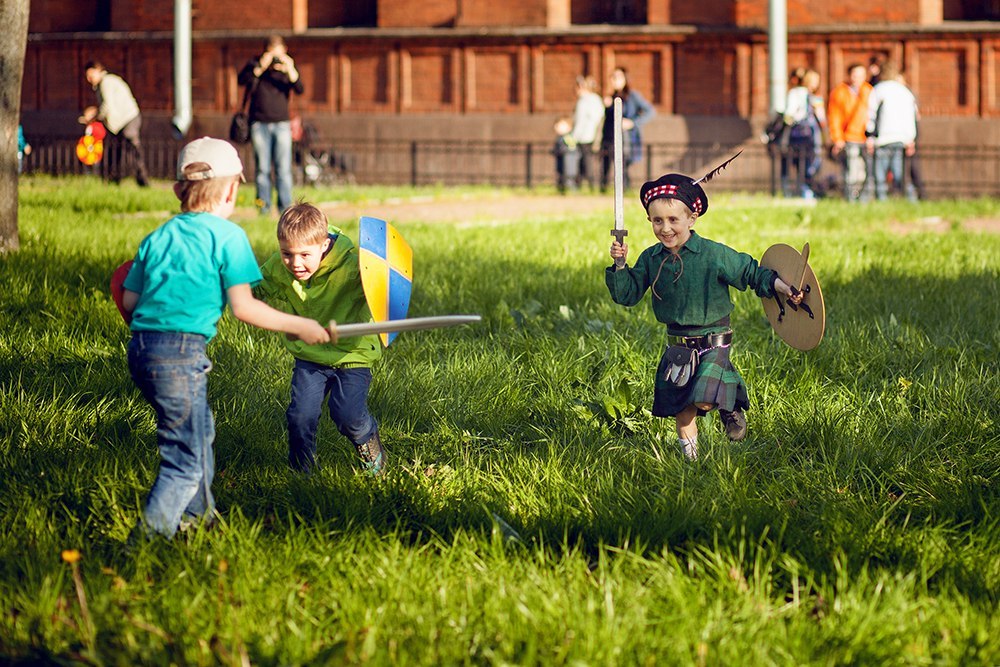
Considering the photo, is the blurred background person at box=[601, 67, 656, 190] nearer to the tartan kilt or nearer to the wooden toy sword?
the tartan kilt

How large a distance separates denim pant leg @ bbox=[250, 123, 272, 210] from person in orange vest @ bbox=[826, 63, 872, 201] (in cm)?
826

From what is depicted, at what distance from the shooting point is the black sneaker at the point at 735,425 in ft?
17.2

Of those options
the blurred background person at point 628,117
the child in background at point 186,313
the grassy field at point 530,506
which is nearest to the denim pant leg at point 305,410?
the grassy field at point 530,506

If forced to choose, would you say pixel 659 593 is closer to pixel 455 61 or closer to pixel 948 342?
pixel 948 342

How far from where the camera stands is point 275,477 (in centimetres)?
483

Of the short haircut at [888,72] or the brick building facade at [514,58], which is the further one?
the brick building facade at [514,58]

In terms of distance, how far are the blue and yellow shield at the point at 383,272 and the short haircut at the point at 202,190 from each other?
0.56 meters

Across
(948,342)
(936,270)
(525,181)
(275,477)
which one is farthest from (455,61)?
(275,477)

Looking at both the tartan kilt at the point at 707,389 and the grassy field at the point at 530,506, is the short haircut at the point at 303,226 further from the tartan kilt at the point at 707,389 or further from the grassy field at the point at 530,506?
the tartan kilt at the point at 707,389

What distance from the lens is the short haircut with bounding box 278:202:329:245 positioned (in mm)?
4590

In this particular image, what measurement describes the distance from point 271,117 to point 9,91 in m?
4.92

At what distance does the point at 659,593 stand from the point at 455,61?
77.7ft

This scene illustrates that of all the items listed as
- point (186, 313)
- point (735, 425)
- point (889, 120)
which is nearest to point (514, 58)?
point (889, 120)

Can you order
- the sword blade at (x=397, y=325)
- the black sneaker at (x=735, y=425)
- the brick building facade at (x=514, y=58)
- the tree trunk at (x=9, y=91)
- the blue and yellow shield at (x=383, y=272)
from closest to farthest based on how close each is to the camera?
the sword blade at (x=397, y=325) < the blue and yellow shield at (x=383, y=272) < the black sneaker at (x=735, y=425) < the tree trunk at (x=9, y=91) < the brick building facade at (x=514, y=58)
